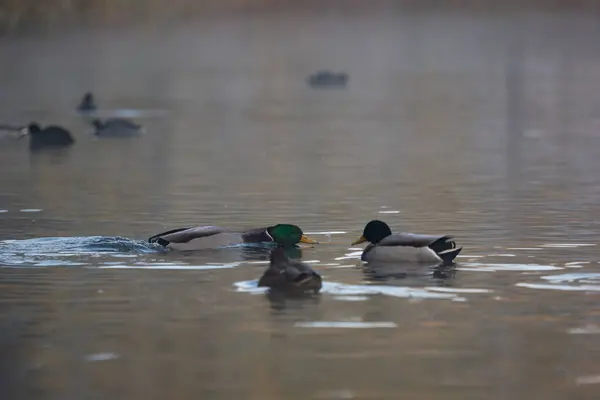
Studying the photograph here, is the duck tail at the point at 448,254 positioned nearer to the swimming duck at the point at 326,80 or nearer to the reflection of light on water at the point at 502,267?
the reflection of light on water at the point at 502,267

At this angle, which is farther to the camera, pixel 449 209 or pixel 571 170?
pixel 571 170

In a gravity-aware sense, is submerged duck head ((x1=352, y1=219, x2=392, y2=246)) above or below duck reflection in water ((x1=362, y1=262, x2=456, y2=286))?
above

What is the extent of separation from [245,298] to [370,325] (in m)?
1.71

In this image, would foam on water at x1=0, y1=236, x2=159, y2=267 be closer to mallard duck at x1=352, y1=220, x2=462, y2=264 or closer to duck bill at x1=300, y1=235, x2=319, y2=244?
duck bill at x1=300, y1=235, x2=319, y2=244

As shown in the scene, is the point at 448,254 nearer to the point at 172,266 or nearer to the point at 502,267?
the point at 502,267

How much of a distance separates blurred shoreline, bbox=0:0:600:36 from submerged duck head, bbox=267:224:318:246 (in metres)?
64.1

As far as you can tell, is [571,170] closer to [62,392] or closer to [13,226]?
[13,226]

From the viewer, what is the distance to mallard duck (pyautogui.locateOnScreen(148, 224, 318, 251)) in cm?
1780

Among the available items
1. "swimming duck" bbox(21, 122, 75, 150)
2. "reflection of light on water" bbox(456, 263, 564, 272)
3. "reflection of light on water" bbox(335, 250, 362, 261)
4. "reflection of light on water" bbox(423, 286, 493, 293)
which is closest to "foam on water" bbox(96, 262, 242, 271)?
"reflection of light on water" bbox(335, 250, 362, 261)

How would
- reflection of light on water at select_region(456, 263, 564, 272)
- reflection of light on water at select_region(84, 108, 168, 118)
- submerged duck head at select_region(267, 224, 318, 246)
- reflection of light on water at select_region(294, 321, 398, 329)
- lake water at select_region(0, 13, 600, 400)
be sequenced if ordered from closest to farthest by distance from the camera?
lake water at select_region(0, 13, 600, 400) < reflection of light on water at select_region(294, 321, 398, 329) < reflection of light on water at select_region(456, 263, 564, 272) < submerged duck head at select_region(267, 224, 318, 246) < reflection of light on water at select_region(84, 108, 168, 118)

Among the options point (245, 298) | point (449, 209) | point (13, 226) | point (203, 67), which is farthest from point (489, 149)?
point (203, 67)

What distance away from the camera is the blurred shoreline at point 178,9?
9694 cm

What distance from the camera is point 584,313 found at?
1384cm

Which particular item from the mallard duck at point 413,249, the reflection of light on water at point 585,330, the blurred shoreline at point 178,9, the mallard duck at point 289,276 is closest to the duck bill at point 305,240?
the mallard duck at point 413,249
